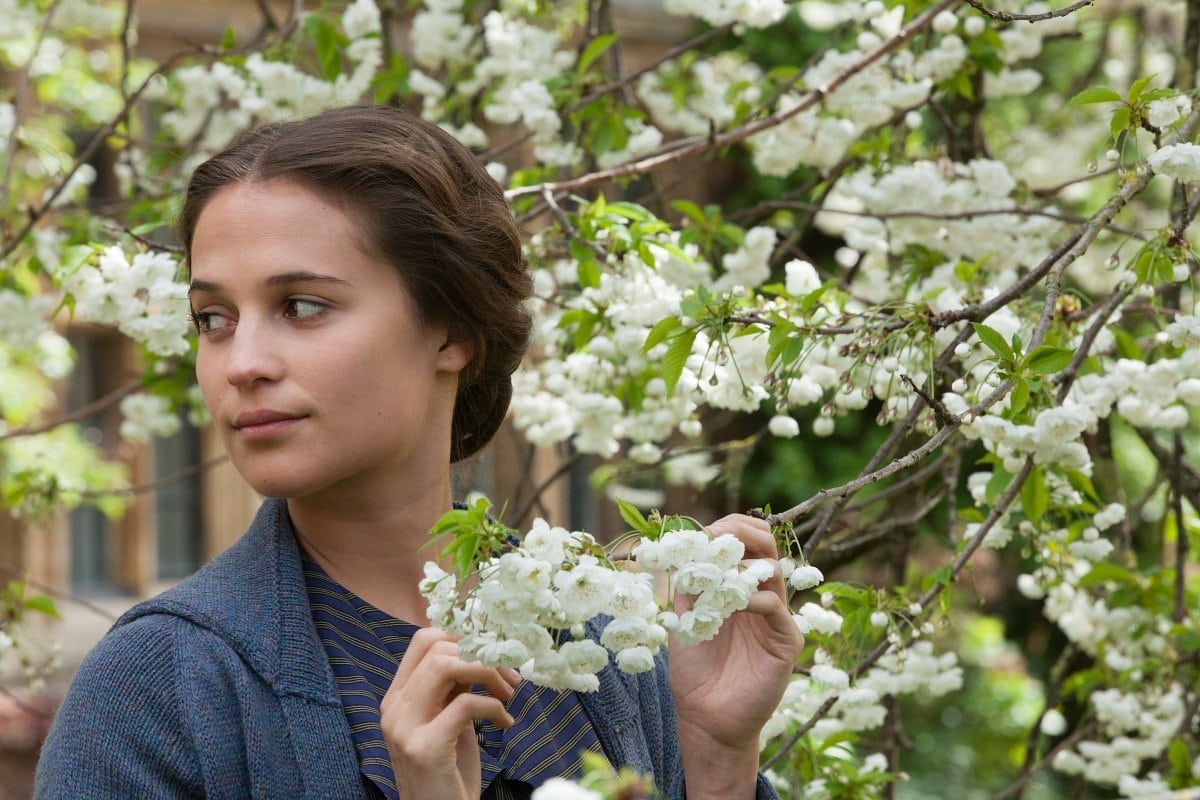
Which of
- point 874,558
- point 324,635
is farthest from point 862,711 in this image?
point 874,558

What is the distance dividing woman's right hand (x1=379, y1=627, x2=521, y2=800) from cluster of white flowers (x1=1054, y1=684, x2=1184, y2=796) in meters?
1.83

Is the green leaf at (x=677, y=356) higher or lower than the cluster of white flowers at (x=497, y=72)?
lower

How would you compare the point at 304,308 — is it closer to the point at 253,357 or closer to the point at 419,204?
the point at 253,357

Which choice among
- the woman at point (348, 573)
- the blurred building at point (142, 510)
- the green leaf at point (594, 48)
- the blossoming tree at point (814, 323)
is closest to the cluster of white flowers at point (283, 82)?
the blossoming tree at point (814, 323)

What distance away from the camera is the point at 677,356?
195 cm

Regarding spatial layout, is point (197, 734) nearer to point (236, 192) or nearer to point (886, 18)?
point (236, 192)

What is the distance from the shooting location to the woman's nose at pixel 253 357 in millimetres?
1395

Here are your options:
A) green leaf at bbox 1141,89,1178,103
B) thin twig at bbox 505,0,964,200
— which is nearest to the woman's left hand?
green leaf at bbox 1141,89,1178,103

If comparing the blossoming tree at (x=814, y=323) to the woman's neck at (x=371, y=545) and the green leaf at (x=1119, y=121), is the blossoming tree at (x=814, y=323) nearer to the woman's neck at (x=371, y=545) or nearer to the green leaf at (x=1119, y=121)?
the green leaf at (x=1119, y=121)

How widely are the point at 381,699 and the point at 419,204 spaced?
0.52 m

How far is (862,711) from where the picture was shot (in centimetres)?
240

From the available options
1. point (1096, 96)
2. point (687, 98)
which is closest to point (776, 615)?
point (1096, 96)

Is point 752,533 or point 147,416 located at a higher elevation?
point 752,533

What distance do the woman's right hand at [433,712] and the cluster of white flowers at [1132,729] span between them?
183 cm
